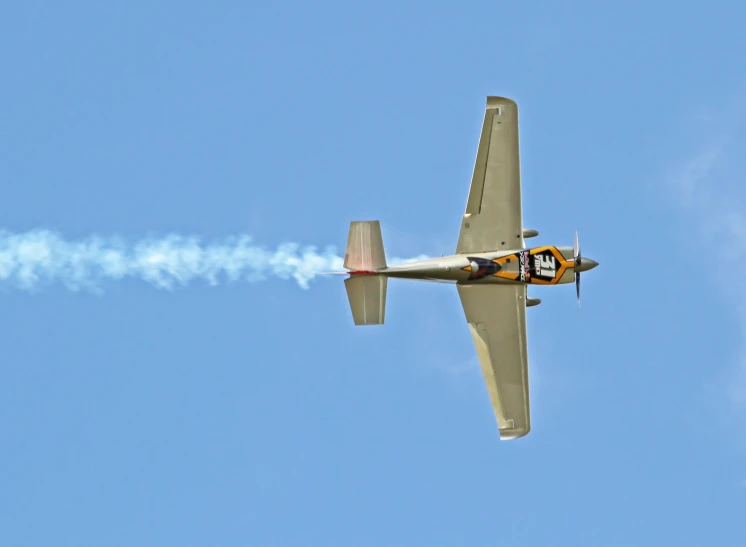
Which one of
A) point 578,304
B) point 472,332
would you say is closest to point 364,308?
point 472,332

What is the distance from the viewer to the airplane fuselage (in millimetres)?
45094

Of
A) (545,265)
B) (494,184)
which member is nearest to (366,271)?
(494,184)

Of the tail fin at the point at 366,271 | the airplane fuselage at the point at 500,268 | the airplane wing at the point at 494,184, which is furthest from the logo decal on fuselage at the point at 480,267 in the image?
the tail fin at the point at 366,271

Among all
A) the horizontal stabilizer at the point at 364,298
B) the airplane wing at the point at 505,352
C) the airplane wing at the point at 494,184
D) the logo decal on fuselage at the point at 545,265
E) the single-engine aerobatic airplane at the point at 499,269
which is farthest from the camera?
the airplane wing at the point at 505,352

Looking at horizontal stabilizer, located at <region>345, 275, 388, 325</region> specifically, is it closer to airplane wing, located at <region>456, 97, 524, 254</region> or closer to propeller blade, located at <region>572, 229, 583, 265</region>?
airplane wing, located at <region>456, 97, 524, 254</region>

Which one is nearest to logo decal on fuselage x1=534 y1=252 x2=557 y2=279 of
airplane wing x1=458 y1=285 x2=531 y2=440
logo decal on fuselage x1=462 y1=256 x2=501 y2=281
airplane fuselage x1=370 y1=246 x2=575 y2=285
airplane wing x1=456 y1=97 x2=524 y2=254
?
airplane fuselage x1=370 y1=246 x2=575 y2=285

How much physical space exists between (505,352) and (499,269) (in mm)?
2768

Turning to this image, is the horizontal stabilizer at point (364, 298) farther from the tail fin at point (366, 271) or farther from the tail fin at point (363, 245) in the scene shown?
the tail fin at point (363, 245)

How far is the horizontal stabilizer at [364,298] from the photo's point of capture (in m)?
43.9

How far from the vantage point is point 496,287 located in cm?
4616

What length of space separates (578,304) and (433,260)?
5124mm

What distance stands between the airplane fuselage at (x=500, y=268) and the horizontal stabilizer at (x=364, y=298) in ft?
2.61

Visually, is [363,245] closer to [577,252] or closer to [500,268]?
[500,268]

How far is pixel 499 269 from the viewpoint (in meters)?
45.8
